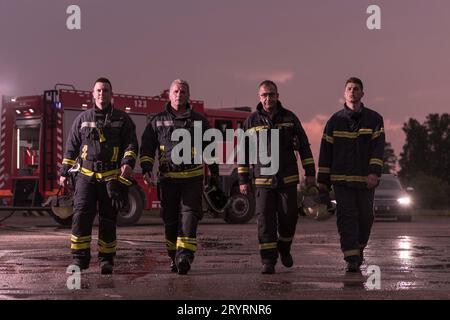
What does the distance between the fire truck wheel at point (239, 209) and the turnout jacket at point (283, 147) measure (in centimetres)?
1076

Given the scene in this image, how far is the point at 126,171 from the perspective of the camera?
24.5 ft

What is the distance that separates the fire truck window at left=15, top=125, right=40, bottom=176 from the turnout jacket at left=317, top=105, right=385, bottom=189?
36.2 feet

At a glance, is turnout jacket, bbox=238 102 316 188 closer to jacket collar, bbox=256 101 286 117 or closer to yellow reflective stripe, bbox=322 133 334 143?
jacket collar, bbox=256 101 286 117

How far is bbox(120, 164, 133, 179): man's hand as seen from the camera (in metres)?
7.46

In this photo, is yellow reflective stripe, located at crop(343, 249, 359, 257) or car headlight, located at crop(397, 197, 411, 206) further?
car headlight, located at crop(397, 197, 411, 206)

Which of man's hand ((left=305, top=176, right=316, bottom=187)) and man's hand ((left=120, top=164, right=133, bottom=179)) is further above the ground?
man's hand ((left=120, top=164, right=133, bottom=179))

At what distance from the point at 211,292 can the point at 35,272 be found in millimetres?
2293

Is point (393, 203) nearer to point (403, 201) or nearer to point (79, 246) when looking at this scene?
point (403, 201)

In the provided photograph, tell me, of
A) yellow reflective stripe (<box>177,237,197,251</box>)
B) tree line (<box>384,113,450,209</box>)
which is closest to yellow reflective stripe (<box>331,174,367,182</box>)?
yellow reflective stripe (<box>177,237,197,251</box>)

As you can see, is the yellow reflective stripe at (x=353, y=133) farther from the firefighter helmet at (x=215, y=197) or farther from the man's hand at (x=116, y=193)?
the man's hand at (x=116, y=193)

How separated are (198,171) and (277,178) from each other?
0.78 m

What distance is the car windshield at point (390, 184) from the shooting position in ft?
70.5
